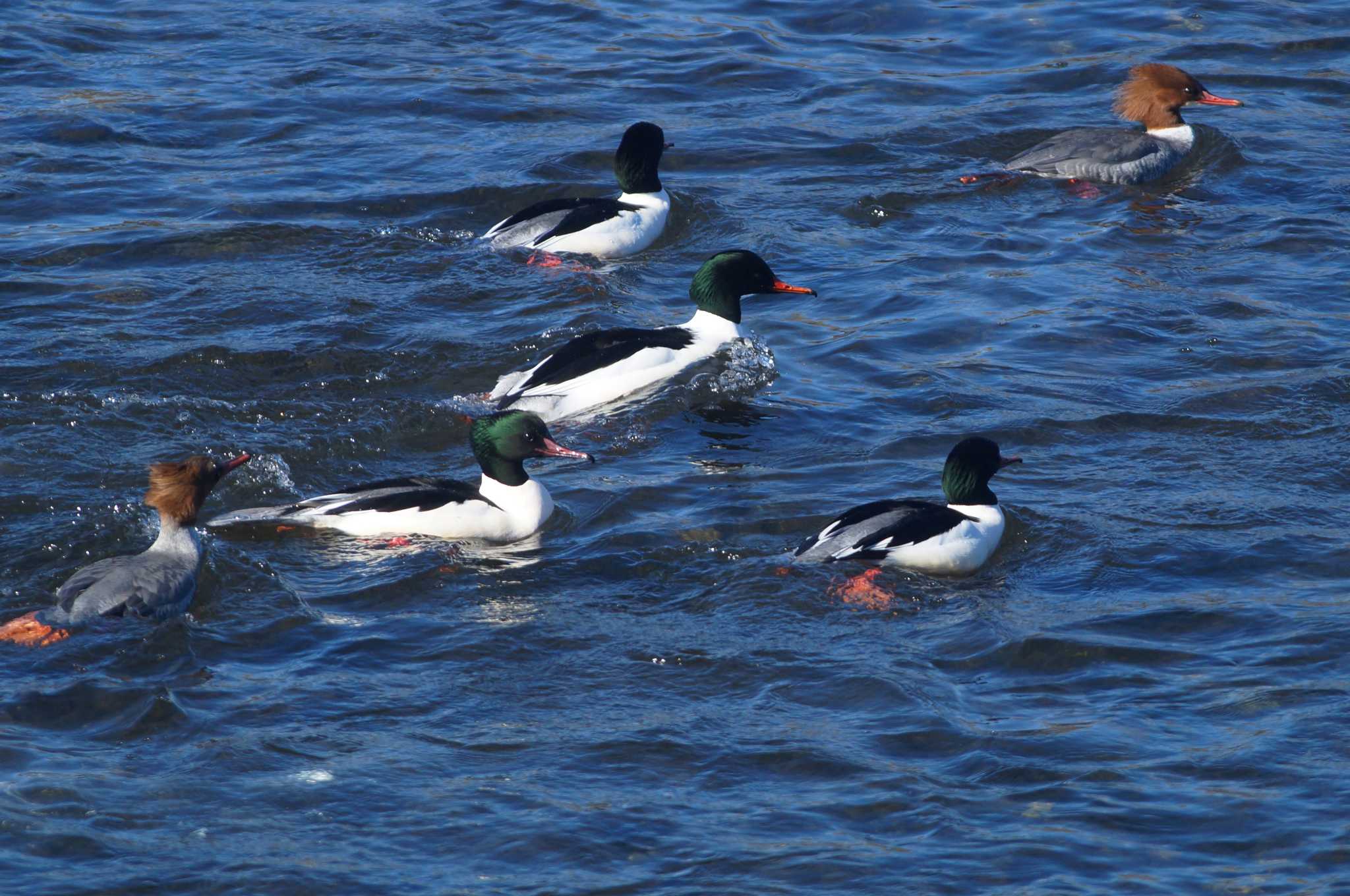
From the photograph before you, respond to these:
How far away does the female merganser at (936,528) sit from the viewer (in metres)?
7.95

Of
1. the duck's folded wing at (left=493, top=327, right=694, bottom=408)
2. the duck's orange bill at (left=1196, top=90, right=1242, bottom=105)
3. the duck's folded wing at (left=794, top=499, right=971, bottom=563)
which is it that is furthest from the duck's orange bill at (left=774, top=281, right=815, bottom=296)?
the duck's orange bill at (left=1196, top=90, right=1242, bottom=105)

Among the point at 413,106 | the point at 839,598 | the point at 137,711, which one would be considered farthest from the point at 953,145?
the point at 137,711

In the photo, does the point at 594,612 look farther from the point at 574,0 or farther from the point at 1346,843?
the point at 574,0

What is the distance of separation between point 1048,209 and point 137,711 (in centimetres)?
894

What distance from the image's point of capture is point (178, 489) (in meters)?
7.71

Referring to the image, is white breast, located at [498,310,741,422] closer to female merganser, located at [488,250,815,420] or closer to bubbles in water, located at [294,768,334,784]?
female merganser, located at [488,250,815,420]

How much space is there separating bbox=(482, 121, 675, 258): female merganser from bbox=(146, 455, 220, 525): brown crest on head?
195 inches

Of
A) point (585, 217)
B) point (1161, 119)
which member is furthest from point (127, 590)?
point (1161, 119)

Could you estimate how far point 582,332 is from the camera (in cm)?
1121

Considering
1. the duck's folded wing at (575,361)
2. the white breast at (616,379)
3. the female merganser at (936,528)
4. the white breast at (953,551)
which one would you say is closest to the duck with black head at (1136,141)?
the white breast at (616,379)

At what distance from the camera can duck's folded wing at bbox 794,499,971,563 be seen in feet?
26.0

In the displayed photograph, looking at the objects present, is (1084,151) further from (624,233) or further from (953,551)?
(953,551)

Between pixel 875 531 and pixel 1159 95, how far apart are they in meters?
8.27

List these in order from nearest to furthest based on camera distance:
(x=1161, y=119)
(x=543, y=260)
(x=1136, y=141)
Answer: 1. (x=543, y=260)
2. (x=1136, y=141)
3. (x=1161, y=119)
